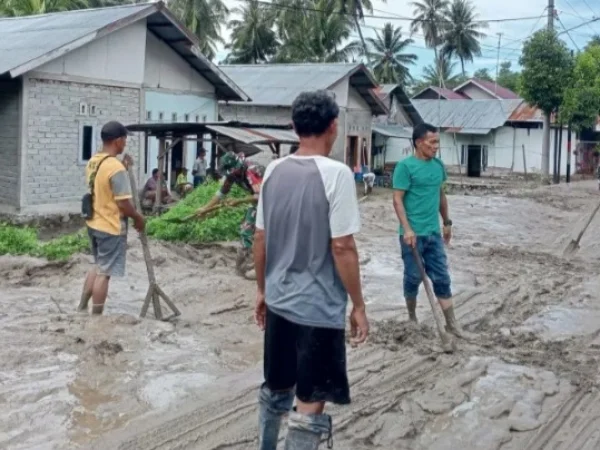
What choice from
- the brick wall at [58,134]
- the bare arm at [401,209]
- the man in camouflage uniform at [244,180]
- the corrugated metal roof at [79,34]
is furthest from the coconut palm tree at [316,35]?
the bare arm at [401,209]

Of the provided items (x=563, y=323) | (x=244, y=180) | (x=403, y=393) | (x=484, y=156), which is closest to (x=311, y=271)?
(x=403, y=393)

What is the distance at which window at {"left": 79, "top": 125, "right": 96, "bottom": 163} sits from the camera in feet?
55.0

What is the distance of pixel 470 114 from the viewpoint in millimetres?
44938

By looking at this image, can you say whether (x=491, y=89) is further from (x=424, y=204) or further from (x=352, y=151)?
(x=424, y=204)

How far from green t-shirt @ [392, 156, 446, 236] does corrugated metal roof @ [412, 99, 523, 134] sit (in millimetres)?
37686

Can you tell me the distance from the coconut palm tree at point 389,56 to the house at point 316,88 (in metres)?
25.2

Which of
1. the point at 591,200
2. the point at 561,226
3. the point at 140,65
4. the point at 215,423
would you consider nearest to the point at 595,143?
the point at 591,200

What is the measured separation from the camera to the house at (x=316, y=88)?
89.9 feet

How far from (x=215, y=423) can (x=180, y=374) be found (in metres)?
1.07

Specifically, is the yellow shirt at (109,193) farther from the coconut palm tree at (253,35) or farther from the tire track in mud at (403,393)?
the coconut palm tree at (253,35)

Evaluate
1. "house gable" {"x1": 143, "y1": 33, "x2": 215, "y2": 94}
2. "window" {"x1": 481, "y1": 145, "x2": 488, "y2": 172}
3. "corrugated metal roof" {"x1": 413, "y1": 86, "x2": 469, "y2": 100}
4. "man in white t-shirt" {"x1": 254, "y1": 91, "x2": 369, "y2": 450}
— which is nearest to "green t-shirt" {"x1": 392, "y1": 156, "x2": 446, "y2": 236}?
"man in white t-shirt" {"x1": 254, "y1": 91, "x2": 369, "y2": 450}

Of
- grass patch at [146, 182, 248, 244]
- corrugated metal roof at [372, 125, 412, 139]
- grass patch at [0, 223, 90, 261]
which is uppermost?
corrugated metal roof at [372, 125, 412, 139]

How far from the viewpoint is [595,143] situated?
4269 centimetres

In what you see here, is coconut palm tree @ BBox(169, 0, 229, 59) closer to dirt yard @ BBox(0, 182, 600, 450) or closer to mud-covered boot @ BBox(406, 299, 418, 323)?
dirt yard @ BBox(0, 182, 600, 450)
